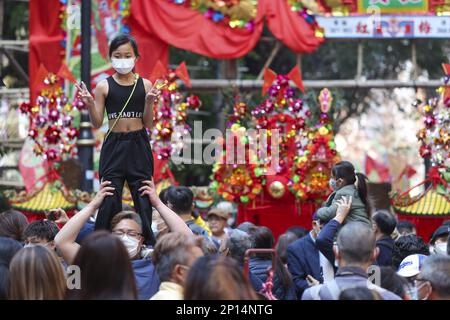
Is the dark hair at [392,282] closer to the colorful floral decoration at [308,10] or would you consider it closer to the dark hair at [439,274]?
the dark hair at [439,274]

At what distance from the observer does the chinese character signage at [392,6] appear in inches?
821

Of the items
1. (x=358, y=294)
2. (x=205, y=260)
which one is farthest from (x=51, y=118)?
(x=358, y=294)

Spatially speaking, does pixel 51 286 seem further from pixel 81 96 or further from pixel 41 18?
pixel 41 18

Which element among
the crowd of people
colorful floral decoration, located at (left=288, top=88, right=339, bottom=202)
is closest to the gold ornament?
colorful floral decoration, located at (left=288, top=88, right=339, bottom=202)

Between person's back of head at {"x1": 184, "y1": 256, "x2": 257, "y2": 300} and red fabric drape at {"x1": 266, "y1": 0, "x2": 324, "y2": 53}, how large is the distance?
1511 centimetres

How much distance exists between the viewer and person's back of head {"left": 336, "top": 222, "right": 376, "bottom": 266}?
683 cm

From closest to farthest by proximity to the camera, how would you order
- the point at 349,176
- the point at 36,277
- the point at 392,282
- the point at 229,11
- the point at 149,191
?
1. the point at 36,277
2. the point at 392,282
3. the point at 149,191
4. the point at 349,176
5. the point at 229,11

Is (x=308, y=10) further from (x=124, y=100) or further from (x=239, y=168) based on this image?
(x=124, y=100)

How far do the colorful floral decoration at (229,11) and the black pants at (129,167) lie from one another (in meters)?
12.2

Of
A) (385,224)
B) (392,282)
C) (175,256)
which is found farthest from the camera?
(385,224)

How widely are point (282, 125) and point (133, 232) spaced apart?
23.6ft

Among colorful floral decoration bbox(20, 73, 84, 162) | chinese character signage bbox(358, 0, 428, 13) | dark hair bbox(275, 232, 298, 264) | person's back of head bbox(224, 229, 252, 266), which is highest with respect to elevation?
chinese character signage bbox(358, 0, 428, 13)

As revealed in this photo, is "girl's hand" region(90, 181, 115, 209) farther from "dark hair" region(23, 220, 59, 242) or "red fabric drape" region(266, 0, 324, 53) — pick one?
"red fabric drape" region(266, 0, 324, 53)

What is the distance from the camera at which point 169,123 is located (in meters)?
15.6
